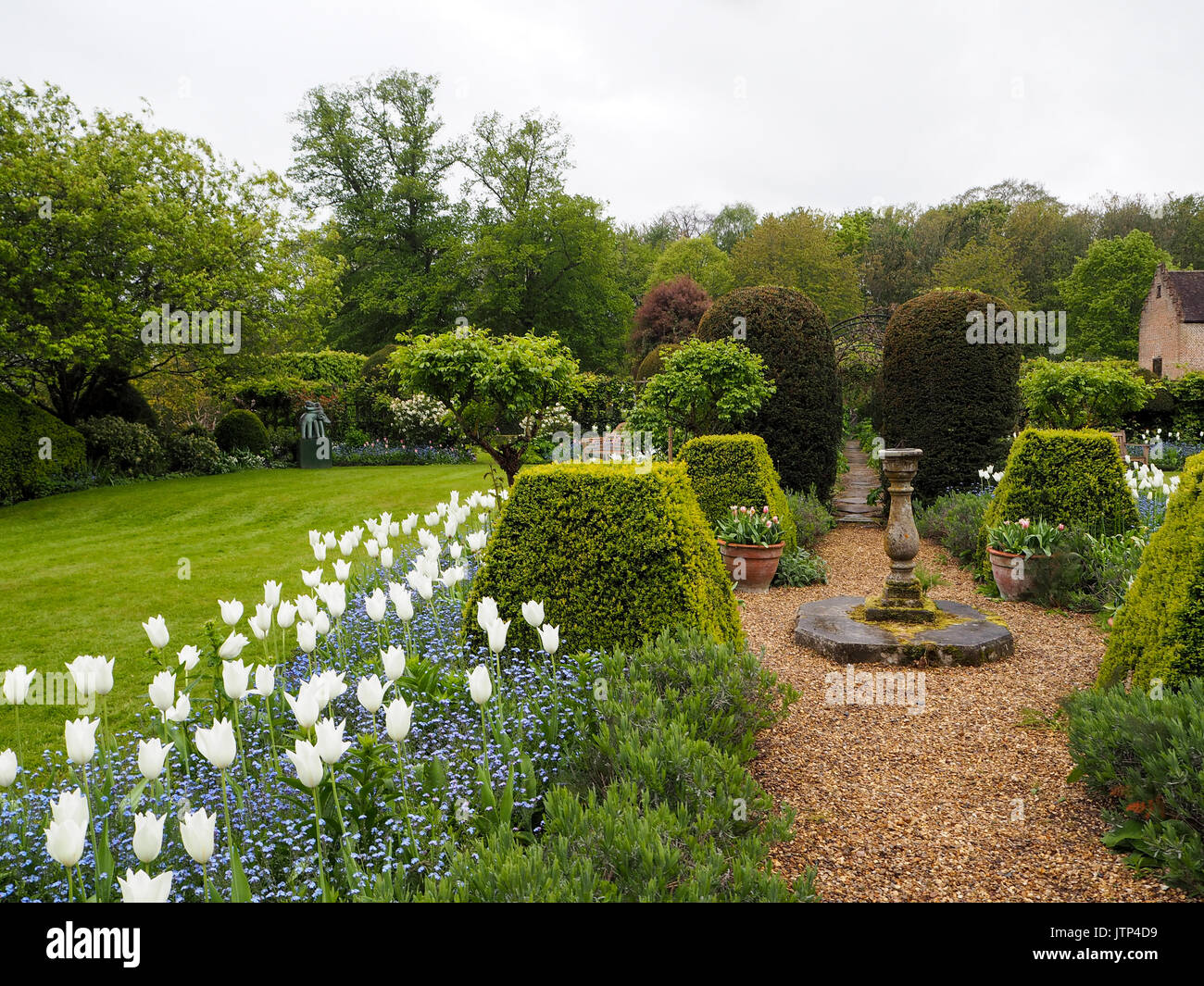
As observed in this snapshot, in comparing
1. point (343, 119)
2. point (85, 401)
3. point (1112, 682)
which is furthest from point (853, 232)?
point (1112, 682)

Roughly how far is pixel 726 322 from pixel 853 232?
31993mm

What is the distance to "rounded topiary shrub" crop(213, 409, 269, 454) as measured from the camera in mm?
20391

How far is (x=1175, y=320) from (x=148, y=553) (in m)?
39.5

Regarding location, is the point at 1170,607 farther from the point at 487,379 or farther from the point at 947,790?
the point at 487,379

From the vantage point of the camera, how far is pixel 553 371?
29.2 ft

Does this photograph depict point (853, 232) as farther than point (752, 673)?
Yes

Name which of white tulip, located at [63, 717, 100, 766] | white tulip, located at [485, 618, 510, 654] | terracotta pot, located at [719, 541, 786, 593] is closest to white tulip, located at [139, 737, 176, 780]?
white tulip, located at [63, 717, 100, 766]

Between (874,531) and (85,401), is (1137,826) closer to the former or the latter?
(874,531)

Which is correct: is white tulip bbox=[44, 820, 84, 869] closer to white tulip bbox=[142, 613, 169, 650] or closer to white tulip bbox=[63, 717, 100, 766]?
white tulip bbox=[63, 717, 100, 766]

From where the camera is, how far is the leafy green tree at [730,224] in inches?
2023

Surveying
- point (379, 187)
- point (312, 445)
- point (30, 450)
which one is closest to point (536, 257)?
point (379, 187)

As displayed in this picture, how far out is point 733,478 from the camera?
360 inches

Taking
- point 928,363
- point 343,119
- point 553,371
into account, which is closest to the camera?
point 553,371

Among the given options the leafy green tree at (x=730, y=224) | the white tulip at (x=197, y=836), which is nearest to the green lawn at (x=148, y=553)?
the white tulip at (x=197, y=836)
